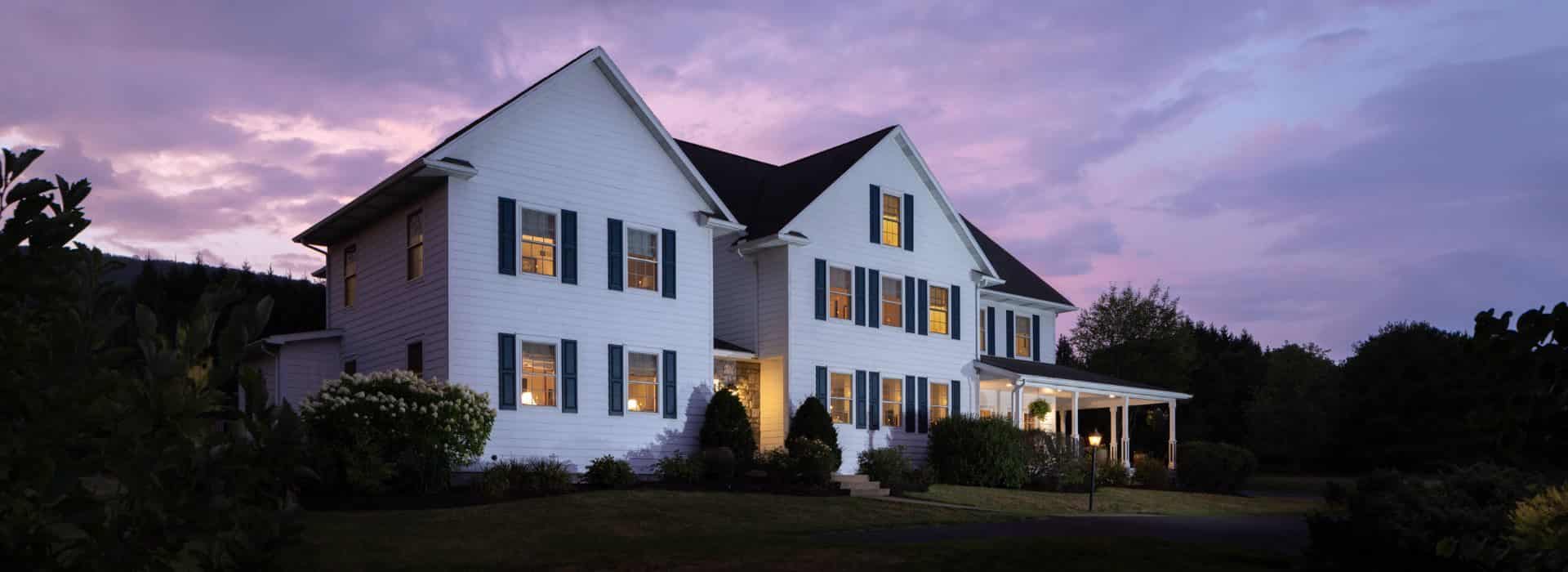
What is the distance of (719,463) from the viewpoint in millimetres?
25422

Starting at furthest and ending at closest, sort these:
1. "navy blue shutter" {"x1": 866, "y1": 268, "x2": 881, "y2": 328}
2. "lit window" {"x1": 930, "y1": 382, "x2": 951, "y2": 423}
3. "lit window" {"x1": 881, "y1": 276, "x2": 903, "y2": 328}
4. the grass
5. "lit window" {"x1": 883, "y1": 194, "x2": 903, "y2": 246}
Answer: "lit window" {"x1": 930, "y1": 382, "x2": 951, "y2": 423}
"lit window" {"x1": 883, "y1": 194, "x2": 903, "y2": 246}
"lit window" {"x1": 881, "y1": 276, "x2": 903, "y2": 328}
"navy blue shutter" {"x1": 866, "y1": 268, "x2": 881, "y2": 328}
the grass

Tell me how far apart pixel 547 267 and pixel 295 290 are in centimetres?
1739

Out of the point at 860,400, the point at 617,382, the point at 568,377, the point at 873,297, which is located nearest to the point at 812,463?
the point at 617,382

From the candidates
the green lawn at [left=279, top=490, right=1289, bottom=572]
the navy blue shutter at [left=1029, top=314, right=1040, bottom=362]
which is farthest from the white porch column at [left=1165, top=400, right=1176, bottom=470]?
the green lawn at [left=279, top=490, right=1289, bottom=572]

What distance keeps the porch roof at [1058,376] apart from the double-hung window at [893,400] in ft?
9.46

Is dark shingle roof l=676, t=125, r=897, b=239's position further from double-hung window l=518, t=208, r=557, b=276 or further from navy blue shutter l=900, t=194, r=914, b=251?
double-hung window l=518, t=208, r=557, b=276

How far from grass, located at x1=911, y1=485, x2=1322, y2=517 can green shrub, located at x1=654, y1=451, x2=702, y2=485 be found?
15.2 feet

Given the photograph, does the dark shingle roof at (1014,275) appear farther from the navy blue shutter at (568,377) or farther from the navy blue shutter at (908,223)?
the navy blue shutter at (568,377)

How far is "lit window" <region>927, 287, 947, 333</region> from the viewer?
108 feet

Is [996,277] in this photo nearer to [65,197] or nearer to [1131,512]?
[1131,512]

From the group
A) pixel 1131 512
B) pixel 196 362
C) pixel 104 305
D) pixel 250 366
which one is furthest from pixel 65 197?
pixel 1131 512

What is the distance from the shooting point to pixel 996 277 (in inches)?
1348

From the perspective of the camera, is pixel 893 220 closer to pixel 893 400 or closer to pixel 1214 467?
pixel 893 400

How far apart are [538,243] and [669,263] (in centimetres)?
307
